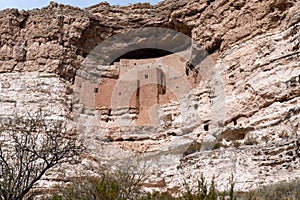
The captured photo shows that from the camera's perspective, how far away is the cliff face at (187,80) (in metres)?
16.3

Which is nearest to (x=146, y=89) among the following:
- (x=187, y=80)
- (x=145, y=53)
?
(x=187, y=80)

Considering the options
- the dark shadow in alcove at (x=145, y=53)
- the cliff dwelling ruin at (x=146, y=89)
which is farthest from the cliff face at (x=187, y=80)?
the dark shadow in alcove at (x=145, y=53)

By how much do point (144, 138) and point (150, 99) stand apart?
1.90 meters

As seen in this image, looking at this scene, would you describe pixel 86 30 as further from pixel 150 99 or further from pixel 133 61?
pixel 150 99

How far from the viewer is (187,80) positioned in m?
23.3

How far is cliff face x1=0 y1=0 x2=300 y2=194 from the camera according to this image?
53.4 ft

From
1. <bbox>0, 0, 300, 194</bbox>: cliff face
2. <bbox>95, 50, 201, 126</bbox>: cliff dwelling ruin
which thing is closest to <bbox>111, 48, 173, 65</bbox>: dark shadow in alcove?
<bbox>0, 0, 300, 194</bbox>: cliff face

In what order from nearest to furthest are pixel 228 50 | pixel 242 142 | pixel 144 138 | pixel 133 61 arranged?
pixel 242 142, pixel 228 50, pixel 144 138, pixel 133 61

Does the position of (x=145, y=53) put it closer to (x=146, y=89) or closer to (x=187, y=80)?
(x=146, y=89)

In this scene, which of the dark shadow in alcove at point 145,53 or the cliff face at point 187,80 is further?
the dark shadow in alcove at point 145,53

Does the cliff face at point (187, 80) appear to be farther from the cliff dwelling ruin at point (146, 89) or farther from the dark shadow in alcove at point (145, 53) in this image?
the dark shadow in alcove at point (145, 53)

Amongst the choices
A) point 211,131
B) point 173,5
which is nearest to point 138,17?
point 173,5

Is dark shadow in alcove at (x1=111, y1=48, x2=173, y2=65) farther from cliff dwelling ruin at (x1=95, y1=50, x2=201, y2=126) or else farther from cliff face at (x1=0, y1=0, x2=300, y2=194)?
cliff dwelling ruin at (x1=95, y1=50, x2=201, y2=126)

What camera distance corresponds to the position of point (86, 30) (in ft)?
82.5
